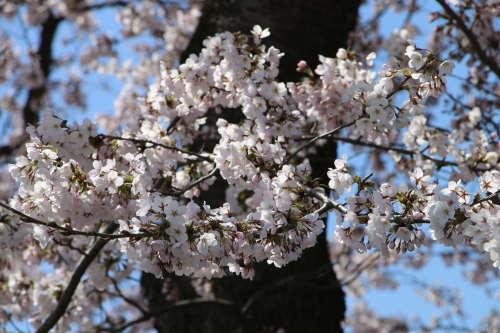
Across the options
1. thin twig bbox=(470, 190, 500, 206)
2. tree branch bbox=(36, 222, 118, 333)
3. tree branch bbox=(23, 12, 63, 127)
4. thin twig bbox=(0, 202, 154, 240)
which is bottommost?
thin twig bbox=(470, 190, 500, 206)

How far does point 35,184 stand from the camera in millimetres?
2449

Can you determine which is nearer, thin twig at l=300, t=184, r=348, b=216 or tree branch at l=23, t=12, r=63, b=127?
thin twig at l=300, t=184, r=348, b=216

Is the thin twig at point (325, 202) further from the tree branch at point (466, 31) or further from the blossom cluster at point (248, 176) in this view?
the tree branch at point (466, 31)

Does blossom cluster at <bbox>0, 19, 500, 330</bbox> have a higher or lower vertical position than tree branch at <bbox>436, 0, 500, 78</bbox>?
lower

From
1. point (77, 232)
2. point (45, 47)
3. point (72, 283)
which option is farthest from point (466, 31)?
point (45, 47)

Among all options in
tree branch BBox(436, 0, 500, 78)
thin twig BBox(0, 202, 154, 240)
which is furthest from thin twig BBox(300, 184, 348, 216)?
tree branch BBox(436, 0, 500, 78)

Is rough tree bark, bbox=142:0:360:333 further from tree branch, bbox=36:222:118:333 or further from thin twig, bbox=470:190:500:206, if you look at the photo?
thin twig, bbox=470:190:500:206

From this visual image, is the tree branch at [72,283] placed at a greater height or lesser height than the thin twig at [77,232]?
greater

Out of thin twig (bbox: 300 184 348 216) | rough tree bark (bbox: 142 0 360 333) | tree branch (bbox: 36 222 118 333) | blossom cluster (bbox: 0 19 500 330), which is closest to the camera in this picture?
blossom cluster (bbox: 0 19 500 330)

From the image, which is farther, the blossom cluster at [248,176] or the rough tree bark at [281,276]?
the rough tree bark at [281,276]

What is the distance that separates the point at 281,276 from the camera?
4.07 meters

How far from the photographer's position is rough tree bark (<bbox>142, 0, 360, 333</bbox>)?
154 inches

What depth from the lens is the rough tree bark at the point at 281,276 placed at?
154 inches

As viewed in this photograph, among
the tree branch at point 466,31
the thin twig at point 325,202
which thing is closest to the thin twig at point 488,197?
the thin twig at point 325,202
